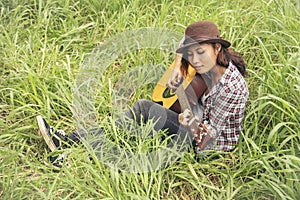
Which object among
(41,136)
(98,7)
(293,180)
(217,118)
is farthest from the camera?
(98,7)

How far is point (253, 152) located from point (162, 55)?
91 cm

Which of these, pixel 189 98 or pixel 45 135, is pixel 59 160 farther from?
pixel 189 98

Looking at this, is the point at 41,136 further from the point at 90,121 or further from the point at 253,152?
the point at 253,152

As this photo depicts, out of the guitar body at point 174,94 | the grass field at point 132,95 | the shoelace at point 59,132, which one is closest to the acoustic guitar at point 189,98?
the guitar body at point 174,94

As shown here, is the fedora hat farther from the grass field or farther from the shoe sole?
the shoe sole

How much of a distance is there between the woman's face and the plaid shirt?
0.09 metres

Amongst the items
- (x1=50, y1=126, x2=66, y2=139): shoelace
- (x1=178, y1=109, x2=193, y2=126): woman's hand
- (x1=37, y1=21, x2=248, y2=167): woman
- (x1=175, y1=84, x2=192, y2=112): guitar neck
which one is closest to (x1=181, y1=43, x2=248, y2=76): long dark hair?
(x1=37, y1=21, x2=248, y2=167): woman

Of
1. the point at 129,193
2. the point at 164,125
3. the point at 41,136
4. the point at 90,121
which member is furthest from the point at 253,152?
the point at 41,136

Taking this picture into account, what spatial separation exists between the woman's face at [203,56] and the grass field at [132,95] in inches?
13.8

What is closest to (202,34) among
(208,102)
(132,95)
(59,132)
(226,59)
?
(226,59)

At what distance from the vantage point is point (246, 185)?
8.21 feet

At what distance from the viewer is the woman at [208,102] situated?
8.37 feet

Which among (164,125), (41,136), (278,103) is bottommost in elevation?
(41,136)

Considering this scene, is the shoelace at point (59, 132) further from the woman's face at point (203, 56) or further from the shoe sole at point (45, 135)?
the woman's face at point (203, 56)
